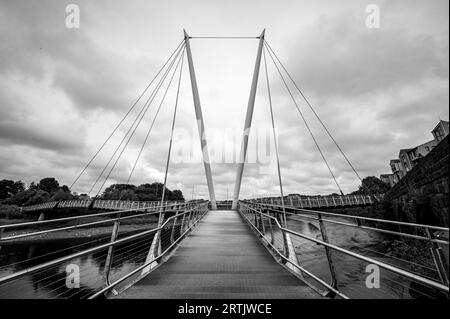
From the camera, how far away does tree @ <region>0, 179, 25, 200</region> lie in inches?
3267

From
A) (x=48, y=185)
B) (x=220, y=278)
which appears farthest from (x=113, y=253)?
(x=48, y=185)

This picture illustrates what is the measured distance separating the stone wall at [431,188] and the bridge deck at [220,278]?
4.12 meters

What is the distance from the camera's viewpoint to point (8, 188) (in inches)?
3398

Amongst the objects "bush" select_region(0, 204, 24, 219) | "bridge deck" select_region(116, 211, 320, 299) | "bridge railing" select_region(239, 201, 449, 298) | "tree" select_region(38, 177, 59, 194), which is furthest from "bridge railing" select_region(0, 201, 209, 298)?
"tree" select_region(38, 177, 59, 194)

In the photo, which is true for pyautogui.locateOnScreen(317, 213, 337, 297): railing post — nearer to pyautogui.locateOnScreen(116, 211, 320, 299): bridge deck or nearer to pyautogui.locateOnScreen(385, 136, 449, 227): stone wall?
pyautogui.locateOnScreen(116, 211, 320, 299): bridge deck

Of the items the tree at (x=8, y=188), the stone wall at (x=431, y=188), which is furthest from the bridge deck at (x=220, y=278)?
the tree at (x=8, y=188)

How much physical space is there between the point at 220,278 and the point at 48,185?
370 ft

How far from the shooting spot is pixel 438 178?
17.1 ft

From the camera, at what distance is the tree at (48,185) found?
8825 cm

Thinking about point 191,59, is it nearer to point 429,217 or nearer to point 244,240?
point 244,240

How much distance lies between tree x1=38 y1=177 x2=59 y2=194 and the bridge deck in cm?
10940

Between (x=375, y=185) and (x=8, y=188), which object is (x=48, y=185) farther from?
(x=375, y=185)

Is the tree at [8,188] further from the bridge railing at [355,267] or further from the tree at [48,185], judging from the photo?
the bridge railing at [355,267]
